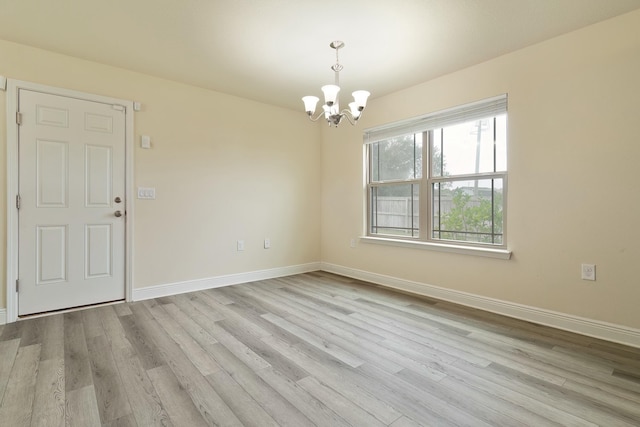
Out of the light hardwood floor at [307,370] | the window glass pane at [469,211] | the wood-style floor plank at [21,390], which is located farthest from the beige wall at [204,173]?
the window glass pane at [469,211]

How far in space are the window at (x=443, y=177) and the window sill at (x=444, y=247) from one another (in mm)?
105

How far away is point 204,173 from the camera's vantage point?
12.4 feet

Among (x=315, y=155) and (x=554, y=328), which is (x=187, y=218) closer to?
(x=315, y=155)

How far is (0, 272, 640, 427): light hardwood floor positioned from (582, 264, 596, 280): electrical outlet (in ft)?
1.58

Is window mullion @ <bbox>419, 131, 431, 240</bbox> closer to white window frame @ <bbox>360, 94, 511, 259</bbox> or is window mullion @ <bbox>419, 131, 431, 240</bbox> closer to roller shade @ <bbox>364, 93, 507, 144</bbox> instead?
white window frame @ <bbox>360, 94, 511, 259</bbox>

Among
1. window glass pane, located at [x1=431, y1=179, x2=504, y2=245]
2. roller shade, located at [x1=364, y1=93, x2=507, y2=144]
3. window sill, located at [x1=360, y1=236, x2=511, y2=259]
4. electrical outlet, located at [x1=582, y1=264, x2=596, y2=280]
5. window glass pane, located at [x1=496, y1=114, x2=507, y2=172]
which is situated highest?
roller shade, located at [x1=364, y1=93, x2=507, y2=144]

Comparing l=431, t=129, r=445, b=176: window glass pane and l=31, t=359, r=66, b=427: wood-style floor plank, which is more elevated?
l=431, t=129, r=445, b=176: window glass pane

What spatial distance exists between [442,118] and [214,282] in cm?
334

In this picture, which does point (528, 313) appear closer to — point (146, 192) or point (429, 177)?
point (429, 177)

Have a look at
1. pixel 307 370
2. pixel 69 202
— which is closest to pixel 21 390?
pixel 307 370

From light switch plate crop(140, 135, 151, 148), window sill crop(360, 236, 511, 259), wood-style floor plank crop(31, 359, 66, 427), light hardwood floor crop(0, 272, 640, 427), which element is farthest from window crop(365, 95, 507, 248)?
wood-style floor plank crop(31, 359, 66, 427)

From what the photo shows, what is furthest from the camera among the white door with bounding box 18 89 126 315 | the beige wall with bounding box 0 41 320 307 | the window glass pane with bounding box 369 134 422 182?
the window glass pane with bounding box 369 134 422 182

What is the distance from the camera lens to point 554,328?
2.58m

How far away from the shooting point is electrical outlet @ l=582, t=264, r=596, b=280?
2436 mm
